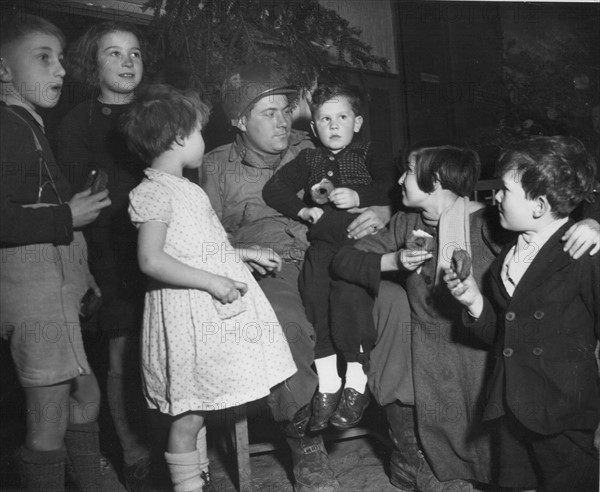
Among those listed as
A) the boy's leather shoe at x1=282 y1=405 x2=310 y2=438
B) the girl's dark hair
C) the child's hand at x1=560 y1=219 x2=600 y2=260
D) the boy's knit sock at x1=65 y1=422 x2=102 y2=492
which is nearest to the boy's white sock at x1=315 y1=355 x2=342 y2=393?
the boy's leather shoe at x1=282 y1=405 x2=310 y2=438

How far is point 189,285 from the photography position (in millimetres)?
2090

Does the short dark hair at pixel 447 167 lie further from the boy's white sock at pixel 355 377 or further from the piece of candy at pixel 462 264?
the boy's white sock at pixel 355 377

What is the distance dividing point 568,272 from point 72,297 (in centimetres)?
174

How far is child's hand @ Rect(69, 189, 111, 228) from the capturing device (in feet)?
7.12

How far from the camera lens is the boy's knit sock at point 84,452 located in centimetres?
226

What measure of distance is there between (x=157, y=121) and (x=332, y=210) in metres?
0.76

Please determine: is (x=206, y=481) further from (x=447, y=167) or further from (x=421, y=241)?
(x=447, y=167)

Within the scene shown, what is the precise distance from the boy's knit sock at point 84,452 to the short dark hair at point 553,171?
5.86 ft

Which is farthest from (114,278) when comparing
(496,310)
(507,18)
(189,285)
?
(507,18)

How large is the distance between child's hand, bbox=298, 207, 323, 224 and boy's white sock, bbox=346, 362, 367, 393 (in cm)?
58

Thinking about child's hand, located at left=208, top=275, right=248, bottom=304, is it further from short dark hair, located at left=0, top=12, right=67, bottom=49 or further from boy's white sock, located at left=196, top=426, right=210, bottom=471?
short dark hair, located at left=0, top=12, right=67, bottom=49

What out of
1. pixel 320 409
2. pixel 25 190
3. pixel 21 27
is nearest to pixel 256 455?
pixel 320 409

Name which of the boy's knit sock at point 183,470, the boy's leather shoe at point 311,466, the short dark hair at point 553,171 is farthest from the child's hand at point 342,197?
the boy's knit sock at point 183,470

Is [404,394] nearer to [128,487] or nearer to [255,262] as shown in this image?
[255,262]
